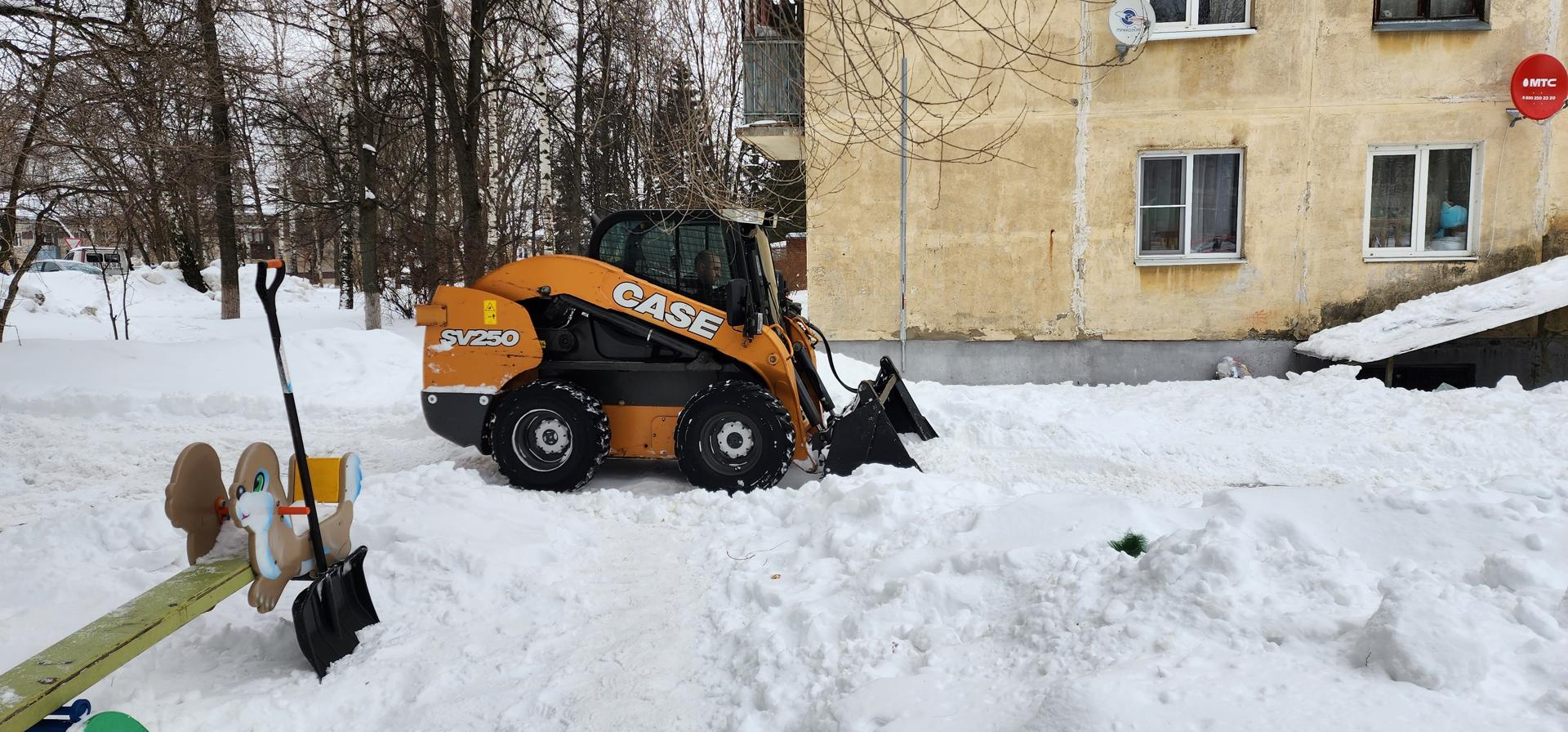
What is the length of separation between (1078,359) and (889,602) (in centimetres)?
818

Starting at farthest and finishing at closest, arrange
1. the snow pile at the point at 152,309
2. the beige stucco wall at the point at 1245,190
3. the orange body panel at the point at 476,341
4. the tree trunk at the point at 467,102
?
1. the snow pile at the point at 152,309
2. the tree trunk at the point at 467,102
3. the beige stucco wall at the point at 1245,190
4. the orange body panel at the point at 476,341

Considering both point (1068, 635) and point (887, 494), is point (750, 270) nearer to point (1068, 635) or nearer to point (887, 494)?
point (887, 494)

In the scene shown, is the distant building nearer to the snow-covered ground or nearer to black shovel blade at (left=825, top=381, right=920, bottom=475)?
the snow-covered ground

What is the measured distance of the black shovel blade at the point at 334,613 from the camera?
10.7 ft

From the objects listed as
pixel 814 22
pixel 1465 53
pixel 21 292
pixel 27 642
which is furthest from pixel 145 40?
pixel 21 292

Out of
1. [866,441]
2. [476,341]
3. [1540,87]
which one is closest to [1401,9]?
[1540,87]

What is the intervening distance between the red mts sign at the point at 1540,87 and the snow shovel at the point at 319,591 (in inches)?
482

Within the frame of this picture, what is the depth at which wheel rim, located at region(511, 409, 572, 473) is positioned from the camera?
20.1ft

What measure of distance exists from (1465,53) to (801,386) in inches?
363

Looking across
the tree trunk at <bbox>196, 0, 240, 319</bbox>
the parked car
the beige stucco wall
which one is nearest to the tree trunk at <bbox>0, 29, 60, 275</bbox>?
the tree trunk at <bbox>196, 0, 240, 319</bbox>

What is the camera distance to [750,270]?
645 centimetres

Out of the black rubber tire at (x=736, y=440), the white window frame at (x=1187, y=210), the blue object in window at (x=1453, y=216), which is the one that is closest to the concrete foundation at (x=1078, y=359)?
the white window frame at (x=1187, y=210)

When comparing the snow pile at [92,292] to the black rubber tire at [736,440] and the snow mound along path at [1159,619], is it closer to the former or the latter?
the black rubber tire at [736,440]

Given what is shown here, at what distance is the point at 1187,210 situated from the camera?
10805 millimetres
